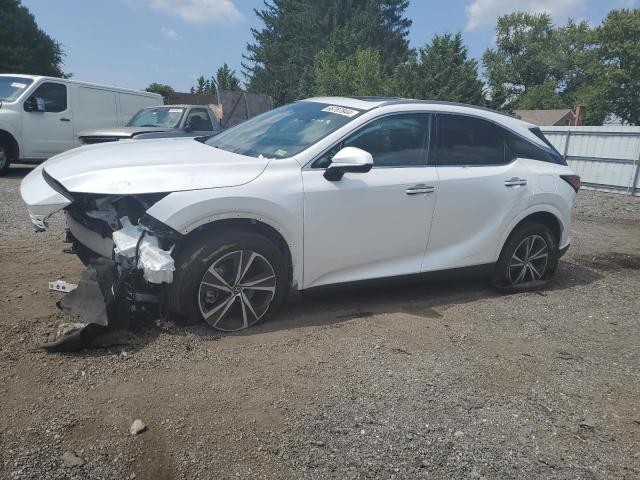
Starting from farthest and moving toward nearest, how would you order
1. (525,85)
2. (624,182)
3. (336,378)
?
(525,85)
(624,182)
(336,378)

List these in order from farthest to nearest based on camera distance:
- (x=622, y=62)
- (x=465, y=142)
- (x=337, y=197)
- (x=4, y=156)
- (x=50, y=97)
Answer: (x=622, y=62) < (x=50, y=97) < (x=4, y=156) < (x=465, y=142) < (x=337, y=197)

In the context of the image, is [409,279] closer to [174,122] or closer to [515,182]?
[515,182]

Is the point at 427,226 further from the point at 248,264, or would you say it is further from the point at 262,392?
the point at 262,392

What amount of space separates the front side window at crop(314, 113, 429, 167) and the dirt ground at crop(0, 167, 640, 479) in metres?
1.32

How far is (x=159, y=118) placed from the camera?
1051 centimetres

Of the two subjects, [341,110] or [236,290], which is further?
[341,110]

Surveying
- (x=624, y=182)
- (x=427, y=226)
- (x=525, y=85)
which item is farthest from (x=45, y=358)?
(x=525, y=85)

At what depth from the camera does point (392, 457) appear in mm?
2518

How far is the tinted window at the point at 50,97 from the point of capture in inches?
429

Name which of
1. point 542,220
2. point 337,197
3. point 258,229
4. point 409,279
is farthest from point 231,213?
point 542,220

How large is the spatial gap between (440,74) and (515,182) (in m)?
30.3

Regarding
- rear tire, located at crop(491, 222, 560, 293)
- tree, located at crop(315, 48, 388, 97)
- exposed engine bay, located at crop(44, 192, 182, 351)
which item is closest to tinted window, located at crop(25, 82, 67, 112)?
exposed engine bay, located at crop(44, 192, 182, 351)

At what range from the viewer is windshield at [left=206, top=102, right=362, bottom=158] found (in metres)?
3.98

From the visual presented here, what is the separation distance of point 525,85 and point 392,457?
2930 inches
